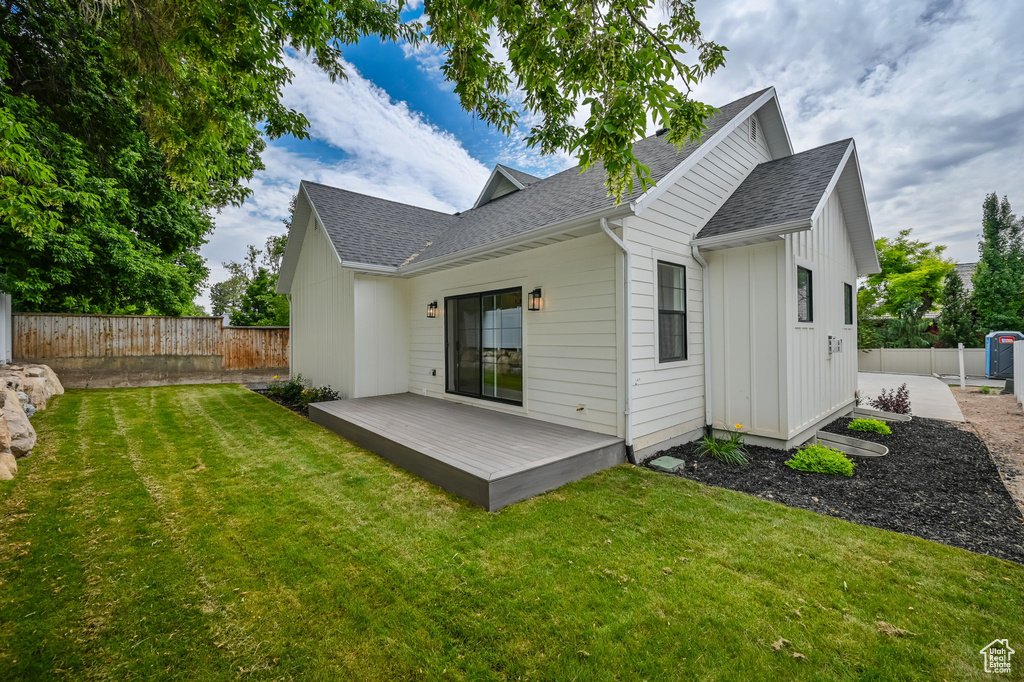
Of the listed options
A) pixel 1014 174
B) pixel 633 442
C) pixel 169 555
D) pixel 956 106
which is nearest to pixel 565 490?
pixel 633 442

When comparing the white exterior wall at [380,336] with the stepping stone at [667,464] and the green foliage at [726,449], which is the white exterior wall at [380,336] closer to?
the stepping stone at [667,464]

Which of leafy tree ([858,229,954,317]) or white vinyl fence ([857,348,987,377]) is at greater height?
leafy tree ([858,229,954,317])

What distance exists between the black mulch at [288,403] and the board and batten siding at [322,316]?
2.25 ft

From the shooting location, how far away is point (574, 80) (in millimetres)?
3041

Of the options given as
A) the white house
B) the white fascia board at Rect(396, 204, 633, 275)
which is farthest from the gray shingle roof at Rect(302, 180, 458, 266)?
the white fascia board at Rect(396, 204, 633, 275)

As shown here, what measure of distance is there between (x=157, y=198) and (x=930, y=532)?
54.0ft

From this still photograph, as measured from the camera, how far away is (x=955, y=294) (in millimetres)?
15406

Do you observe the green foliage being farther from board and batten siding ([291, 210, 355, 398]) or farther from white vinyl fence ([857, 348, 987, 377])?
white vinyl fence ([857, 348, 987, 377])

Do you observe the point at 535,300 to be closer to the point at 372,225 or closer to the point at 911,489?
the point at 911,489

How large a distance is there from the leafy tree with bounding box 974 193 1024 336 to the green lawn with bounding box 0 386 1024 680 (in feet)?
61.1

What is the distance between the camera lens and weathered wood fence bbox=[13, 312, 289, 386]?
9008mm

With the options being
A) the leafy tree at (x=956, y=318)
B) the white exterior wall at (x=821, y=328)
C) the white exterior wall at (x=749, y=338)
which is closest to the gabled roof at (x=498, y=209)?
the white exterior wall at (x=749, y=338)

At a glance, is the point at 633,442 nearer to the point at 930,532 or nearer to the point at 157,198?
the point at 930,532

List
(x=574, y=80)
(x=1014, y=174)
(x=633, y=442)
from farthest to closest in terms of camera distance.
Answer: (x=1014, y=174)
(x=633, y=442)
(x=574, y=80)
